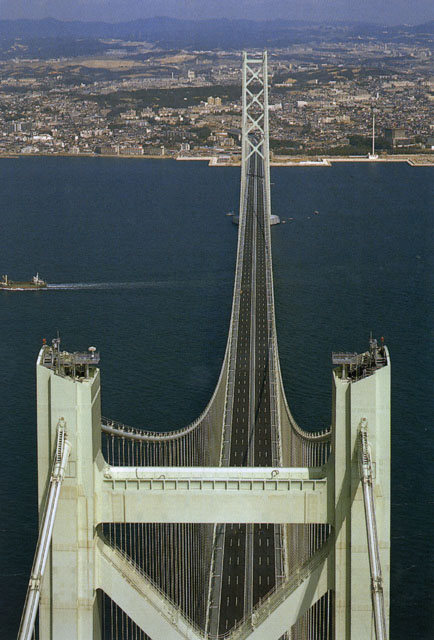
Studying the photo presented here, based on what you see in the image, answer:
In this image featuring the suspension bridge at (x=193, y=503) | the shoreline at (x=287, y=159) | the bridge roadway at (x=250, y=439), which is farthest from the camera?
the shoreline at (x=287, y=159)

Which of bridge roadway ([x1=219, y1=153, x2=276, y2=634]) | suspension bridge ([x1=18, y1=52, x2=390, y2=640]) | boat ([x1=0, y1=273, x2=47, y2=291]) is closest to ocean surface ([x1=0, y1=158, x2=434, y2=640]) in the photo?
boat ([x1=0, y1=273, x2=47, y2=291])

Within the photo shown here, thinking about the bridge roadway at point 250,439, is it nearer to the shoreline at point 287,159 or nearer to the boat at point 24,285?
the boat at point 24,285

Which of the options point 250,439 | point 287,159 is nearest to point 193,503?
point 250,439

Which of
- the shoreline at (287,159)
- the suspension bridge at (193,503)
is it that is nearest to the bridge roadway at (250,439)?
the suspension bridge at (193,503)

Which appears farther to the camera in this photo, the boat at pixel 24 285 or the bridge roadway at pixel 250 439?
the boat at pixel 24 285

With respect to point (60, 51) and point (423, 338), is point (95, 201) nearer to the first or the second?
point (423, 338)

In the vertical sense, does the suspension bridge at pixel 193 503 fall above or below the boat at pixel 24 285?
above
